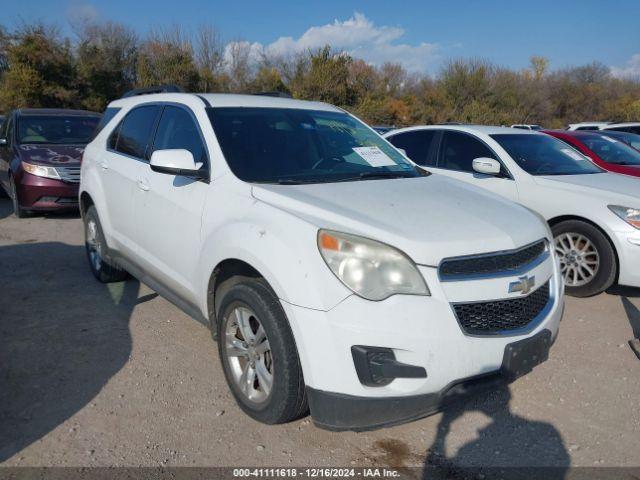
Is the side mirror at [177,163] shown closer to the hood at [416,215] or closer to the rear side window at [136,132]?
the hood at [416,215]

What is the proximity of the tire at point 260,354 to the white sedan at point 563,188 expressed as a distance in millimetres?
3257

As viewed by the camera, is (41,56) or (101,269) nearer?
(101,269)

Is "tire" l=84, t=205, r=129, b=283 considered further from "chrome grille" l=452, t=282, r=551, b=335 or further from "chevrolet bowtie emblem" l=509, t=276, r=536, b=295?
"chevrolet bowtie emblem" l=509, t=276, r=536, b=295

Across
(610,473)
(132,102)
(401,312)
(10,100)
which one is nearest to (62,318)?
(132,102)

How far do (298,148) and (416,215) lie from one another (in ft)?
3.69

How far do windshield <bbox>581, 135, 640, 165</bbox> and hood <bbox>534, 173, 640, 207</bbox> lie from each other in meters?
1.82

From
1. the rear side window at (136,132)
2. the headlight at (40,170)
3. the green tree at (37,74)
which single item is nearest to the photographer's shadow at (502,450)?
the rear side window at (136,132)

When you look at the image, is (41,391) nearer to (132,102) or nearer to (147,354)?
(147,354)

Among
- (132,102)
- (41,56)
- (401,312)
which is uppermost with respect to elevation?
(132,102)

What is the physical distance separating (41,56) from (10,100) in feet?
9.30

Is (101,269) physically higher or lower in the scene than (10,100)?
higher

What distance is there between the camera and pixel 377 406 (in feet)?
7.38

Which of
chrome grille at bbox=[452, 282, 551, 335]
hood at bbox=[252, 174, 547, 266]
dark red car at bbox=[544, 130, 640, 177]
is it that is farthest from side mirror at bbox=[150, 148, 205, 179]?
dark red car at bbox=[544, 130, 640, 177]

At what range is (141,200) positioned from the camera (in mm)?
3729
